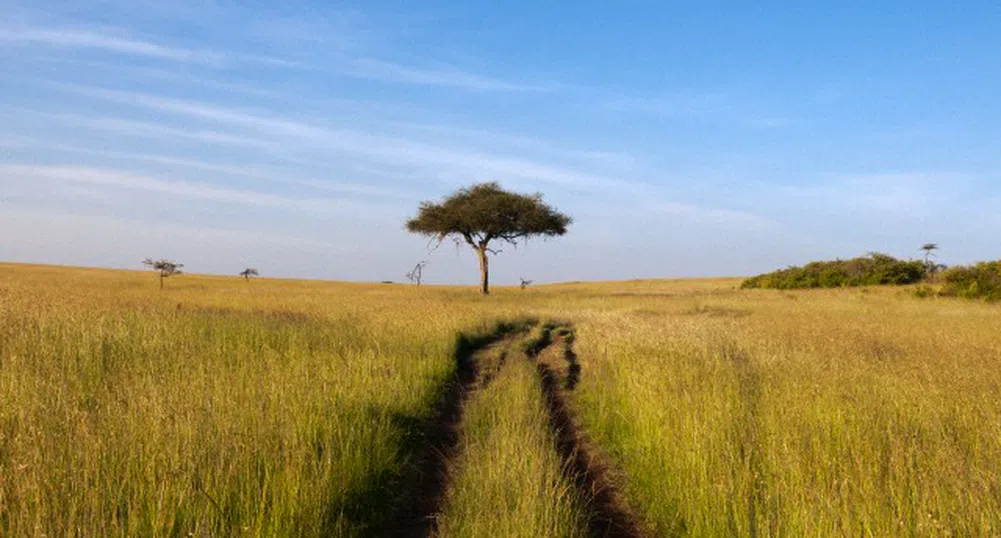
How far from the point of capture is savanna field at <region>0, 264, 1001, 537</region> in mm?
4164

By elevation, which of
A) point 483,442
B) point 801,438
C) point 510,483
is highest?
point 801,438

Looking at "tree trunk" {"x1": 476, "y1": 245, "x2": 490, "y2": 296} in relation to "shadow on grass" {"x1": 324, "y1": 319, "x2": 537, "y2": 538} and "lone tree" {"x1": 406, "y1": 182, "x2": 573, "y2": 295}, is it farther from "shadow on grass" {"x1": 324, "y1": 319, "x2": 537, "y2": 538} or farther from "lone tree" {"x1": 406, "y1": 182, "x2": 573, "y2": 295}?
"shadow on grass" {"x1": 324, "y1": 319, "x2": 537, "y2": 538}

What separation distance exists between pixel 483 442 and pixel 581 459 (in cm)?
101

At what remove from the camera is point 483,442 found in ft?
22.5

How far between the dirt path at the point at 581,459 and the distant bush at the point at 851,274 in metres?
42.2

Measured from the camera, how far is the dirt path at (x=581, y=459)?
5246mm

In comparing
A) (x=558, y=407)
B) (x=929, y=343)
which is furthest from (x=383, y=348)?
(x=929, y=343)

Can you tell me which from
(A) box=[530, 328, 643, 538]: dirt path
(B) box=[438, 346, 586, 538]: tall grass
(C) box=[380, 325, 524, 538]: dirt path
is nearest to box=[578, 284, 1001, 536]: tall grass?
(A) box=[530, 328, 643, 538]: dirt path

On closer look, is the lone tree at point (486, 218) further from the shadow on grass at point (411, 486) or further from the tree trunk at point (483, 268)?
the shadow on grass at point (411, 486)

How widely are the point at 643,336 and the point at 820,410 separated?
690cm

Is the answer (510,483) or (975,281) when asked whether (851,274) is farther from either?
(510,483)

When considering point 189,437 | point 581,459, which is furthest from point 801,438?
point 189,437

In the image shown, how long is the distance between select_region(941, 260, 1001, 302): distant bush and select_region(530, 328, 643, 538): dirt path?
27.2m

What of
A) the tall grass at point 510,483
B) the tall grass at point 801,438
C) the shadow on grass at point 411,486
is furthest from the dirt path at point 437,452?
the tall grass at point 801,438
